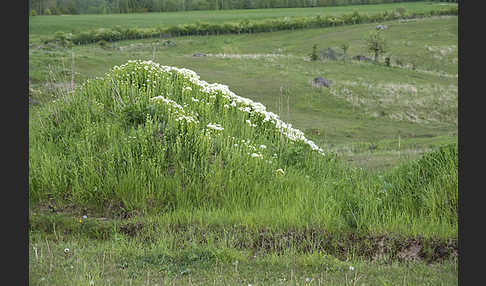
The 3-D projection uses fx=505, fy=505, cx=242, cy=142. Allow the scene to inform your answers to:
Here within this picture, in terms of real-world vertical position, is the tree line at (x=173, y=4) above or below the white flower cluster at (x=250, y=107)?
above

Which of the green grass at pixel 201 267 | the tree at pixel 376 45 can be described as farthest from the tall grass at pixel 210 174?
the tree at pixel 376 45

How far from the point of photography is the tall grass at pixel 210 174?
314 inches

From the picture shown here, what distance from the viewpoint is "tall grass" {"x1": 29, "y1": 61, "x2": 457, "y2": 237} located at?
7977 millimetres

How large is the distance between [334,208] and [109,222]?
3660mm

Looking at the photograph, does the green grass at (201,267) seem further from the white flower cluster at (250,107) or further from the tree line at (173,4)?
the tree line at (173,4)

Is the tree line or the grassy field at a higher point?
the tree line

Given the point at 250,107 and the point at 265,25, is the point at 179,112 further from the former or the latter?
the point at 265,25

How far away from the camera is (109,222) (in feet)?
26.9

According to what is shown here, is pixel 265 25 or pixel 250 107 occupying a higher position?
pixel 265 25

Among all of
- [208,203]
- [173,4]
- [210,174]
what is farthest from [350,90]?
[173,4]

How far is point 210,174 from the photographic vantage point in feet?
29.6

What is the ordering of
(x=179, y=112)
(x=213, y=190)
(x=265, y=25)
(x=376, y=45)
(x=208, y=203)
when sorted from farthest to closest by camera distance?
(x=265, y=25)
(x=376, y=45)
(x=179, y=112)
(x=213, y=190)
(x=208, y=203)

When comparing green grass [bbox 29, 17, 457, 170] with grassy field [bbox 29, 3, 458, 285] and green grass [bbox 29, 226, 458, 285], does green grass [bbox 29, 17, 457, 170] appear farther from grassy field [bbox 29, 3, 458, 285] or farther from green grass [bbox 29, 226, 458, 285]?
green grass [bbox 29, 226, 458, 285]

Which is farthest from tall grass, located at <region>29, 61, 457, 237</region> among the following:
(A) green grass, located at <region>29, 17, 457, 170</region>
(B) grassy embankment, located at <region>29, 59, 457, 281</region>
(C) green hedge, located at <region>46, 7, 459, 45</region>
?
(C) green hedge, located at <region>46, 7, 459, 45</region>
